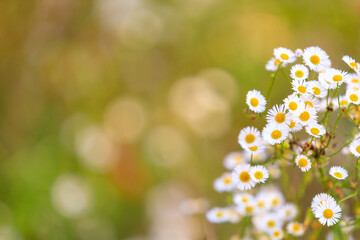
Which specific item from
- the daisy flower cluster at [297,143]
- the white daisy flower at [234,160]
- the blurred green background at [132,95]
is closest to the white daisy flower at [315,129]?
the daisy flower cluster at [297,143]

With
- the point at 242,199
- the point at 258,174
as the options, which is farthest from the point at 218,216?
the point at 258,174

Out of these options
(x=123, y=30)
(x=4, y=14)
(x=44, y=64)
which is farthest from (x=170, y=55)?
(x=4, y=14)

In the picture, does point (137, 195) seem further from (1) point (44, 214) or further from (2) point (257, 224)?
(2) point (257, 224)

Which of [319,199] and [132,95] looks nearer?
[319,199]

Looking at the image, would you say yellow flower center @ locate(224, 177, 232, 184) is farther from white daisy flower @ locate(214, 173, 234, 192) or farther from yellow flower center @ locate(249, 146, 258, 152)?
yellow flower center @ locate(249, 146, 258, 152)

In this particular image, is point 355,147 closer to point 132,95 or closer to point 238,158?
point 238,158
